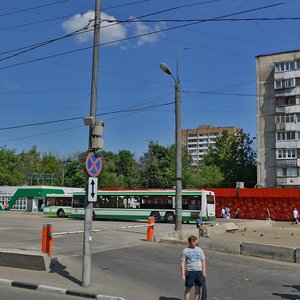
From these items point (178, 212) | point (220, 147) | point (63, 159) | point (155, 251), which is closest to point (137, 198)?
point (178, 212)

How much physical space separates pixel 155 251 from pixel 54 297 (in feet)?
27.8

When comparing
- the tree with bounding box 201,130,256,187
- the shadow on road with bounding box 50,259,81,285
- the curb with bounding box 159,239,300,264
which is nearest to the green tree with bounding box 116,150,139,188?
the tree with bounding box 201,130,256,187

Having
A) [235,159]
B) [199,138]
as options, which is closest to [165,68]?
[235,159]

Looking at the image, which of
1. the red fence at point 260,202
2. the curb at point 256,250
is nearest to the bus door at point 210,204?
the red fence at point 260,202

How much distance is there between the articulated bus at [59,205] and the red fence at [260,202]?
1878cm

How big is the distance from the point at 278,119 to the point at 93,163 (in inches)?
2391

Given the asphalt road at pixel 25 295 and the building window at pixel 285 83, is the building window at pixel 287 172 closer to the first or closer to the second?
the building window at pixel 285 83

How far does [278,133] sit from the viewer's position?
68000mm

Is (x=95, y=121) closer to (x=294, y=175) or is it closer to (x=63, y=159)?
(x=294, y=175)

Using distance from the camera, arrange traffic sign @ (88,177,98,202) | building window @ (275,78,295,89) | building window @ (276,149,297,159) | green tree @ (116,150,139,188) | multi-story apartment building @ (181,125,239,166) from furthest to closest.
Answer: multi-story apartment building @ (181,125,239,166) < green tree @ (116,150,139,188) < building window @ (275,78,295,89) < building window @ (276,149,297,159) < traffic sign @ (88,177,98,202)

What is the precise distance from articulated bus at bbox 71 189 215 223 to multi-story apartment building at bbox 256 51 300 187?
28.6 m

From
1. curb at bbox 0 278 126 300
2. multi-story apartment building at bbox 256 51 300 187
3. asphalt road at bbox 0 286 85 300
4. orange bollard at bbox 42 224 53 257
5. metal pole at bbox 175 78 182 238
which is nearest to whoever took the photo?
asphalt road at bbox 0 286 85 300

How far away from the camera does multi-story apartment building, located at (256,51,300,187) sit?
217 ft

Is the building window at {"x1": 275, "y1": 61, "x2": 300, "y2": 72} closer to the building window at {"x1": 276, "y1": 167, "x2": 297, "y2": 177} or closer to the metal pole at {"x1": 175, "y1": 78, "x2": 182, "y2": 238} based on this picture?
the building window at {"x1": 276, "y1": 167, "x2": 297, "y2": 177}
